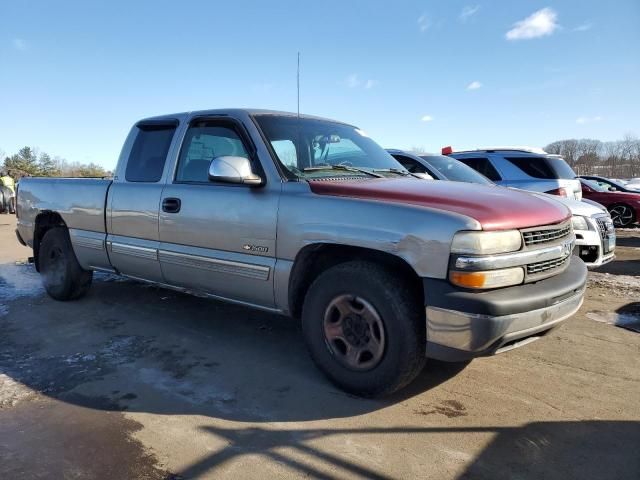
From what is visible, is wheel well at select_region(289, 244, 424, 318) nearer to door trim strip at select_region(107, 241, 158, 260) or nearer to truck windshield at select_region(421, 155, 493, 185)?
door trim strip at select_region(107, 241, 158, 260)

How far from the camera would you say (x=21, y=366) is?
3762mm

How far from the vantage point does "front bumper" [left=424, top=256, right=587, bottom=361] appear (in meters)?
2.69

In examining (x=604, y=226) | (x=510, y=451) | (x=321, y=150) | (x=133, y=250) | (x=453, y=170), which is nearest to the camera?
(x=510, y=451)

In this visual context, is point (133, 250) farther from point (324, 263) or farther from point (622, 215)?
point (622, 215)

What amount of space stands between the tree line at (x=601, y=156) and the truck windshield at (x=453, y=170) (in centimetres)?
5094

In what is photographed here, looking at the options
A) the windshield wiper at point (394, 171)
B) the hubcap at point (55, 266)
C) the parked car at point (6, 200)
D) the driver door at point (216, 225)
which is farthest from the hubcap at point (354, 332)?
the parked car at point (6, 200)

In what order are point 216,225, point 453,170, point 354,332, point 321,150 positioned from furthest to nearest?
point 453,170, point 321,150, point 216,225, point 354,332

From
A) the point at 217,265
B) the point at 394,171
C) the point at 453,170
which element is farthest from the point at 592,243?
the point at 217,265

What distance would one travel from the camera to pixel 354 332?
3.18 m

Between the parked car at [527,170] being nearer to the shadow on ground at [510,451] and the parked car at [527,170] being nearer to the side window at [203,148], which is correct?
the side window at [203,148]

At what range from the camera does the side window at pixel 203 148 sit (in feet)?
13.2

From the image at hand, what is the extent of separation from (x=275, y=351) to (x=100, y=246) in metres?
2.20

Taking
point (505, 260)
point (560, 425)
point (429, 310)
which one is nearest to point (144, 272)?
point (429, 310)

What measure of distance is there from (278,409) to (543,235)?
199cm
